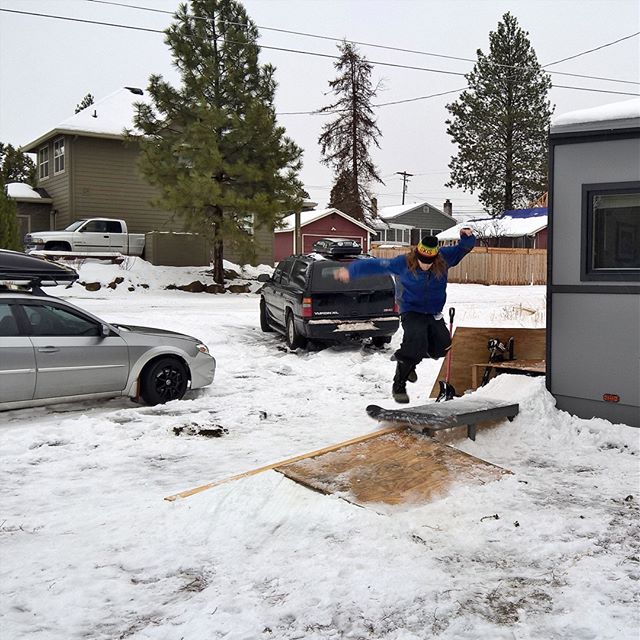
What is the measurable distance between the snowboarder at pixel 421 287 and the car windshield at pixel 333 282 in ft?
17.1

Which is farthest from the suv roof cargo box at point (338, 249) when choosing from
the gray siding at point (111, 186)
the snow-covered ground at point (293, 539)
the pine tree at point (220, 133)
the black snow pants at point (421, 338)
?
the gray siding at point (111, 186)

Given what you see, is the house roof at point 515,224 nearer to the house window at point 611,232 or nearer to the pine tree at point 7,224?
the pine tree at point 7,224

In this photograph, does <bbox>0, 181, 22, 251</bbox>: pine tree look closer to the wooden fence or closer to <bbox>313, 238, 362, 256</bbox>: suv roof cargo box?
<bbox>313, 238, 362, 256</bbox>: suv roof cargo box

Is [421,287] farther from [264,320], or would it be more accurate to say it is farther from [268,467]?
[264,320]

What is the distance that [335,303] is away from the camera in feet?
42.0

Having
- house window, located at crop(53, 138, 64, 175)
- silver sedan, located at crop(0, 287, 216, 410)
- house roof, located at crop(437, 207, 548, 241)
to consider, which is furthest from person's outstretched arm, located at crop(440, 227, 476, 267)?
house roof, located at crop(437, 207, 548, 241)

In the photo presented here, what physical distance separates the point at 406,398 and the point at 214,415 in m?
2.34

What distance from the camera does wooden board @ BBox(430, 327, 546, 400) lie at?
9.27 metres

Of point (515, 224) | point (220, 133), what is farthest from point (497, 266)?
point (220, 133)

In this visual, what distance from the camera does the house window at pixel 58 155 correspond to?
30.1 m

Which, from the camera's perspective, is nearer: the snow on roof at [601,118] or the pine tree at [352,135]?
the snow on roof at [601,118]

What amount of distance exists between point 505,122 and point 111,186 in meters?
25.6

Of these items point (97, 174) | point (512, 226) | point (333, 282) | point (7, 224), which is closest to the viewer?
point (333, 282)

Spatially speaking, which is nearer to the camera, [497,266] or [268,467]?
[268,467]
